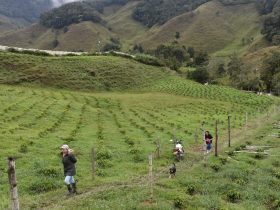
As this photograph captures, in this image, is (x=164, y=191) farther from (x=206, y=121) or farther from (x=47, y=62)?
(x=47, y=62)

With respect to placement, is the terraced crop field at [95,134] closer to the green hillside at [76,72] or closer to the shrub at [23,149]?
the shrub at [23,149]

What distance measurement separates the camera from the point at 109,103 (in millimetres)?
86688

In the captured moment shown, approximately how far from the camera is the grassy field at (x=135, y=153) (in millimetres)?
26609

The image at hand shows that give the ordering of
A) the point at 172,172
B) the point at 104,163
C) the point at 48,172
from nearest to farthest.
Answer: the point at 172,172 < the point at 48,172 < the point at 104,163

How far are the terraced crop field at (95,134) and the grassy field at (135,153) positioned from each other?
0.08 metres

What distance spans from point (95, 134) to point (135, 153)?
11.0m

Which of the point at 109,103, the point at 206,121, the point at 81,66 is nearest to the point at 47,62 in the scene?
the point at 81,66

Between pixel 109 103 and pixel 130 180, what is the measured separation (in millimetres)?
57079

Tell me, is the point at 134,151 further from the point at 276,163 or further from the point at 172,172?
the point at 276,163

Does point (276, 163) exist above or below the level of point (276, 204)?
above

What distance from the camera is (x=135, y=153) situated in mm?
39812

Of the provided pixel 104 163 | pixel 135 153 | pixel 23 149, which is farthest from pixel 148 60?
pixel 104 163

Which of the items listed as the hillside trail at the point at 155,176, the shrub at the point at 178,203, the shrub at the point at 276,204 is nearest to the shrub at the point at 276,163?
the hillside trail at the point at 155,176

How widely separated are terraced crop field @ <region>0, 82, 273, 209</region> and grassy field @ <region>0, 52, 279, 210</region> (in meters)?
0.08
